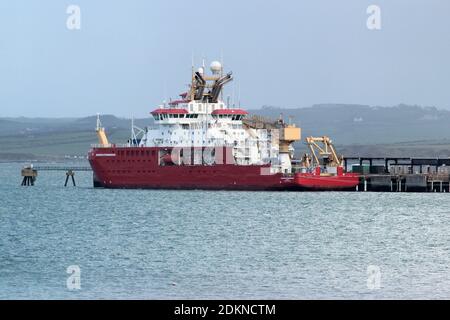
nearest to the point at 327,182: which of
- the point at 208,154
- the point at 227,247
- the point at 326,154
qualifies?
the point at 326,154

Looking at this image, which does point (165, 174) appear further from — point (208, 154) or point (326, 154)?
point (326, 154)

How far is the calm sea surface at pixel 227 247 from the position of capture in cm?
3412

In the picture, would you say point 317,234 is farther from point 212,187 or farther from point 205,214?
point 212,187

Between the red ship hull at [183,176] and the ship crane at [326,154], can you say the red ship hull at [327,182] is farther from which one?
the ship crane at [326,154]

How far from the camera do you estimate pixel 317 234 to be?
161ft

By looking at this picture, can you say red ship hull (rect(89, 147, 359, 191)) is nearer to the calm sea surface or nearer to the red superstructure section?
the red superstructure section

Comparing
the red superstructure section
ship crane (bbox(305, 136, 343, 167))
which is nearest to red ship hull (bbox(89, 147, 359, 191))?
the red superstructure section

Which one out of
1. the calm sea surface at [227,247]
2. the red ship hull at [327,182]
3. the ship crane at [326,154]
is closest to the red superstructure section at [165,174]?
the red ship hull at [327,182]

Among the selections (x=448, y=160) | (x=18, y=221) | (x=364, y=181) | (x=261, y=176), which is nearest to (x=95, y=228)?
(x=18, y=221)

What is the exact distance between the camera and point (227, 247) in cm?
4378

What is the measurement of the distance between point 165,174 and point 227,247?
3234 centimetres

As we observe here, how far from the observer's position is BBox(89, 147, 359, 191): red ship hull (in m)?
73.6

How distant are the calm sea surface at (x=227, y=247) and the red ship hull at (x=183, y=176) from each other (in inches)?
127

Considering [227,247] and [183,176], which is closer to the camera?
[227,247]
